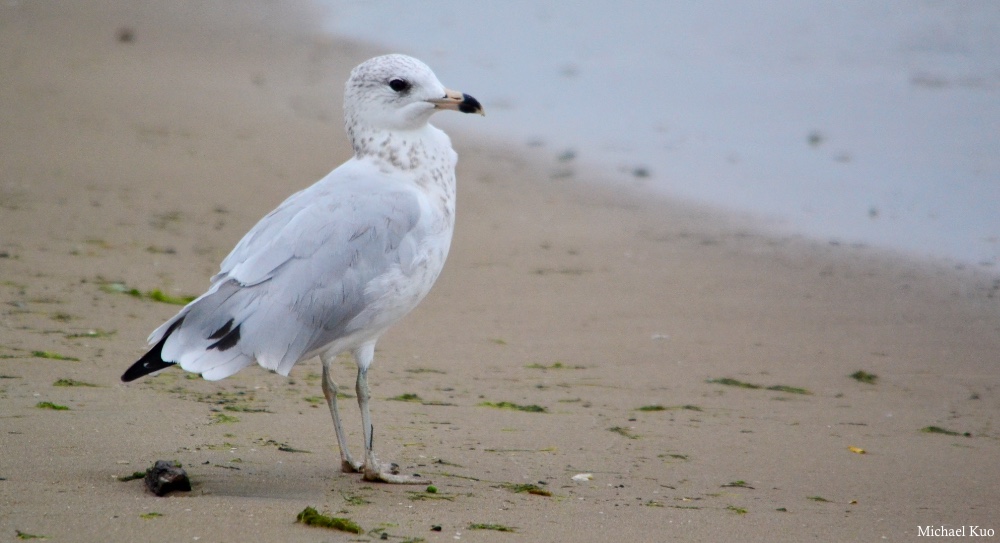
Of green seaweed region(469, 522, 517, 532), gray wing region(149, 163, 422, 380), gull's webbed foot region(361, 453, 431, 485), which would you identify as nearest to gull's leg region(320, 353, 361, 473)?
gull's webbed foot region(361, 453, 431, 485)

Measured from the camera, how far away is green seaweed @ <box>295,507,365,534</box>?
344 cm

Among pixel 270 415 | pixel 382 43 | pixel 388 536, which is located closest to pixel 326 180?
pixel 270 415

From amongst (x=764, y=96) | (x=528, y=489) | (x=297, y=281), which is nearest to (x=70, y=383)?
(x=297, y=281)

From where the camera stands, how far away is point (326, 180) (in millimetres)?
4395

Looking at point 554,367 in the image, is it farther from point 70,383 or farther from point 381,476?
point 70,383

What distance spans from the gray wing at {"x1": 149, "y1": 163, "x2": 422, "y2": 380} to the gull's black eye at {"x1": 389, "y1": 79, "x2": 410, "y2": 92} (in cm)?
41

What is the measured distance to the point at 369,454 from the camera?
4184 millimetres

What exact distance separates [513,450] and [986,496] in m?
1.68

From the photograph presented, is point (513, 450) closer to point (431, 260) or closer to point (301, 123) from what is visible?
point (431, 260)

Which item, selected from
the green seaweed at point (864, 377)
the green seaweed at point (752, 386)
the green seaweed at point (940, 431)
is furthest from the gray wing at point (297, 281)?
the green seaweed at point (864, 377)

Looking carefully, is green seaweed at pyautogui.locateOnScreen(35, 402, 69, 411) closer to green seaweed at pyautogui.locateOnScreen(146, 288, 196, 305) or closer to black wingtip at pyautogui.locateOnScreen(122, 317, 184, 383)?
black wingtip at pyautogui.locateOnScreen(122, 317, 184, 383)

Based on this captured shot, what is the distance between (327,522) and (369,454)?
0.74m

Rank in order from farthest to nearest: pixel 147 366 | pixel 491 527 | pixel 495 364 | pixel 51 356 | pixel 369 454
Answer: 1. pixel 495 364
2. pixel 51 356
3. pixel 369 454
4. pixel 147 366
5. pixel 491 527

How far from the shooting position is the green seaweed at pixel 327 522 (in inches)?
135
